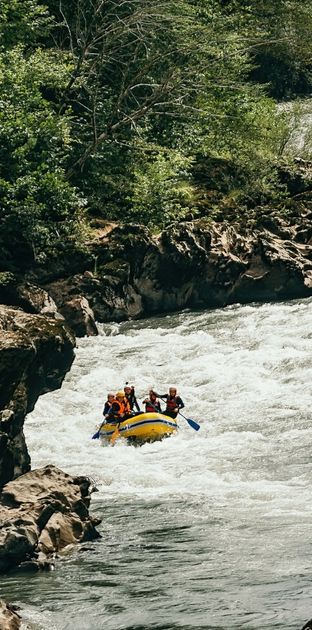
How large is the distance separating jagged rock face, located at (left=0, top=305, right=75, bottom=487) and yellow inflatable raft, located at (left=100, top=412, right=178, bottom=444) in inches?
79.8

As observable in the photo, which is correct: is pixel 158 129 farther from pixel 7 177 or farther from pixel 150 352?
pixel 150 352

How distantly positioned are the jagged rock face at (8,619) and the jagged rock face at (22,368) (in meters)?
5.14

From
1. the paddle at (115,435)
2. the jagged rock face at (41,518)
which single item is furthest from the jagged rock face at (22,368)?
the paddle at (115,435)

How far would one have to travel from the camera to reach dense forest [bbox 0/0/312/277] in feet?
109

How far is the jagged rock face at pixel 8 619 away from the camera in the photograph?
13312mm

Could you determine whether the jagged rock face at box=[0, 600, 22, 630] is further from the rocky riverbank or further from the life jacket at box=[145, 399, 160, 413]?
the rocky riverbank

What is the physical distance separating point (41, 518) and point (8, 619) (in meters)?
3.84

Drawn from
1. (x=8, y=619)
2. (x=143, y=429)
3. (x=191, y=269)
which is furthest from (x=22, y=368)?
(x=191, y=269)

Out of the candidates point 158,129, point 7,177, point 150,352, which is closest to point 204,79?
point 158,129

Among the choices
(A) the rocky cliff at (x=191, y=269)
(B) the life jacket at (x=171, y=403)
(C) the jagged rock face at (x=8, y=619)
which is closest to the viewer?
(C) the jagged rock face at (x=8, y=619)

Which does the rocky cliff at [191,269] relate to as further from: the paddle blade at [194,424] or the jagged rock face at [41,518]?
the jagged rock face at [41,518]

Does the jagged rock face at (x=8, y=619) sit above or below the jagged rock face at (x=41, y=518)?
above

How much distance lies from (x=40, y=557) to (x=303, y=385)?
10.2m

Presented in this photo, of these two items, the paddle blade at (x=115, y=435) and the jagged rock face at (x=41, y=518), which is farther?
the paddle blade at (x=115, y=435)
